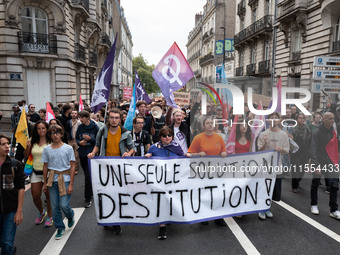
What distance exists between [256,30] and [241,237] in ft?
77.5

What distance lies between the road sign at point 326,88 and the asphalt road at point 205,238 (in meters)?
2.36

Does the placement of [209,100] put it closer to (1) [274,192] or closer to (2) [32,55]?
(1) [274,192]

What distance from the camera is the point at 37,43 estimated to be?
16.0m

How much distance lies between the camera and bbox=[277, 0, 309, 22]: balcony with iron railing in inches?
668

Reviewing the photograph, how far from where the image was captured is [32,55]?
15633 millimetres

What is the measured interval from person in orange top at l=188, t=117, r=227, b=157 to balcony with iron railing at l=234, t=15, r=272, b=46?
21.1 metres

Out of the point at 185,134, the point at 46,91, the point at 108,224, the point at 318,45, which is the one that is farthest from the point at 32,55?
the point at 318,45

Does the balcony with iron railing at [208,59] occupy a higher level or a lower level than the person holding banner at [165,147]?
higher

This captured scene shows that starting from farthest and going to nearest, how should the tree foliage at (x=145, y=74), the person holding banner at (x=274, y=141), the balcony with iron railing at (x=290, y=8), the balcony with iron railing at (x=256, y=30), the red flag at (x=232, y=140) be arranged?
the tree foliage at (x=145, y=74) → the balcony with iron railing at (x=256, y=30) → the balcony with iron railing at (x=290, y=8) → the red flag at (x=232, y=140) → the person holding banner at (x=274, y=141)

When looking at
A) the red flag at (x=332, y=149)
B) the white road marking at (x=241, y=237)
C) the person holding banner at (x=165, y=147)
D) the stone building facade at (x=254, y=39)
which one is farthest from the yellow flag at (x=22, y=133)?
the stone building facade at (x=254, y=39)

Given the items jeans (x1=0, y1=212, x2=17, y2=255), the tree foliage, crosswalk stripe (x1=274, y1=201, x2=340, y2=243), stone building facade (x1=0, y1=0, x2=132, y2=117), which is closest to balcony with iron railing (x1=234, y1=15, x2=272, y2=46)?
stone building facade (x1=0, y1=0, x2=132, y2=117)

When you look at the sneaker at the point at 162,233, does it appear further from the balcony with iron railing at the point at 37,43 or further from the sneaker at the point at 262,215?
the balcony with iron railing at the point at 37,43

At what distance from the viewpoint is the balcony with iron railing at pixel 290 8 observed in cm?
1697

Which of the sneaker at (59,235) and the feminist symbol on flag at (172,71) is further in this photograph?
the feminist symbol on flag at (172,71)
